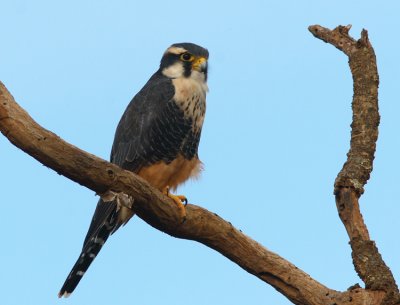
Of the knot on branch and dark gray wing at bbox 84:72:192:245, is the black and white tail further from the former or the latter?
the knot on branch

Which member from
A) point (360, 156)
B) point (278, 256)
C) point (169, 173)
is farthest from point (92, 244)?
point (360, 156)

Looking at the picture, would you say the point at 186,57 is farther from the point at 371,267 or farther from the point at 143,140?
the point at 371,267

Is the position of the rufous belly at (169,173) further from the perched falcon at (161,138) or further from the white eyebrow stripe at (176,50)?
the white eyebrow stripe at (176,50)

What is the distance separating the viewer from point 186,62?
253 inches

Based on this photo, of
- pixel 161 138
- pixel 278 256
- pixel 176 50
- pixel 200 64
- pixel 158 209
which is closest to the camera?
pixel 158 209

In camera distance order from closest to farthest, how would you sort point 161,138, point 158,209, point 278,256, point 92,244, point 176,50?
1. point 158,209
2. point 278,256
3. point 92,244
4. point 161,138
5. point 176,50

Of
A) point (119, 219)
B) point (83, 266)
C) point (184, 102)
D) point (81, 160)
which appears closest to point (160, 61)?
point (184, 102)

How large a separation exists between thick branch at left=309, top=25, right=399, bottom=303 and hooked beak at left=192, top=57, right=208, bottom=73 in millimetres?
1223

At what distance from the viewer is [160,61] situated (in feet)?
22.1

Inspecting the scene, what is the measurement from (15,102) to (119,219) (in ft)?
6.92

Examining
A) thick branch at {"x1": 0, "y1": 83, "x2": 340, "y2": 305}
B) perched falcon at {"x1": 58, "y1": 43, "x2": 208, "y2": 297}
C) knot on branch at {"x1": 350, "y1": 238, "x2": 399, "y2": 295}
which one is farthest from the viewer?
perched falcon at {"x1": 58, "y1": 43, "x2": 208, "y2": 297}

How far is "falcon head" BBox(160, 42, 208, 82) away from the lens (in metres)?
6.34

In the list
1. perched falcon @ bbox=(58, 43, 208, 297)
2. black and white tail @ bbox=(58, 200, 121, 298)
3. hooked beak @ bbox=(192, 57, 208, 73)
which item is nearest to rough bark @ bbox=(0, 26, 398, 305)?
black and white tail @ bbox=(58, 200, 121, 298)

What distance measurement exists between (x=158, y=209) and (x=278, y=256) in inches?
34.7
